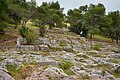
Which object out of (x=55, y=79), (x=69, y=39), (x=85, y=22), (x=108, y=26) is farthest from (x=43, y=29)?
(x=55, y=79)

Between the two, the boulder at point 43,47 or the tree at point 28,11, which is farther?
the tree at point 28,11

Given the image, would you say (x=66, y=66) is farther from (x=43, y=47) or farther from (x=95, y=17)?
(x=95, y=17)

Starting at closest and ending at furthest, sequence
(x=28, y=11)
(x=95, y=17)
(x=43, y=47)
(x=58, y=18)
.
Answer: (x=43, y=47)
(x=28, y=11)
(x=58, y=18)
(x=95, y=17)

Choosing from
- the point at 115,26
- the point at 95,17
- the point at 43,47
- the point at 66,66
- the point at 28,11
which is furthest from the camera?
the point at 115,26

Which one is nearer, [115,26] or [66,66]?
[66,66]

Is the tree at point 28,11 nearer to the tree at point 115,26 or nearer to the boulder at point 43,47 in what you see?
the boulder at point 43,47

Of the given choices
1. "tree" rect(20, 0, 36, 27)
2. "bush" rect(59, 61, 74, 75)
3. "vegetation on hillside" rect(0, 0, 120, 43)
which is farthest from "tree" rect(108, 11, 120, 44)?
"bush" rect(59, 61, 74, 75)

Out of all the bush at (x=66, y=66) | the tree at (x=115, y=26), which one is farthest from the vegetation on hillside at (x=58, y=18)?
the bush at (x=66, y=66)

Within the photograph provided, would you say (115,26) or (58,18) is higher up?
(58,18)

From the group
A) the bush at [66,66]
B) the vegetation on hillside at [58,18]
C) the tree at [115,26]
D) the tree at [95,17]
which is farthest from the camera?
the tree at [115,26]

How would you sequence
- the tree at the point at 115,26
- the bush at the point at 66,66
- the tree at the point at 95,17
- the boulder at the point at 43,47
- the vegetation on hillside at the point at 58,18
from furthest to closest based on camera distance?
the tree at the point at 115,26 < the tree at the point at 95,17 < the vegetation on hillside at the point at 58,18 < the boulder at the point at 43,47 < the bush at the point at 66,66

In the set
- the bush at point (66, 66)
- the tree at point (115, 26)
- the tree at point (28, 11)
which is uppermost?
the tree at point (28, 11)

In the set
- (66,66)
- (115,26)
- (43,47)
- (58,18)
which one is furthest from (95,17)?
(66,66)

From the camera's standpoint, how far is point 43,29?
67.5m
